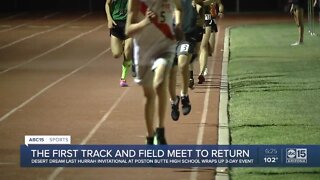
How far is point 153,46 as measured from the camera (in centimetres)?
761

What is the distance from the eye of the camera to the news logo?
7113mm

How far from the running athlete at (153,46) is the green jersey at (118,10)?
6.05 metres

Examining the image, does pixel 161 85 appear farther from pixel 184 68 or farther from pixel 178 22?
pixel 184 68

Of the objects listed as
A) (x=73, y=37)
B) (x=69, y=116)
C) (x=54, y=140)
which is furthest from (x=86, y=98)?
(x=73, y=37)

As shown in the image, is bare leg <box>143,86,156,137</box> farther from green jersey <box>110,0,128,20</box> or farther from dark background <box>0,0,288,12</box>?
dark background <box>0,0,288,12</box>

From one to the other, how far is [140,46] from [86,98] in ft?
19.7

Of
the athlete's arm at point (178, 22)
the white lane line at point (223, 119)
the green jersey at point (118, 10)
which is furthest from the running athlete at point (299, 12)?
the athlete's arm at point (178, 22)

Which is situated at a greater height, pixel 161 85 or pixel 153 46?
pixel 153 46

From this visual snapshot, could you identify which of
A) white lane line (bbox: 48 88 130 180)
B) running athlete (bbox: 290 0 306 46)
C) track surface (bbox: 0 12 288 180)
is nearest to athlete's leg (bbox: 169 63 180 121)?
track surface (bbox: 0 12 288 180)

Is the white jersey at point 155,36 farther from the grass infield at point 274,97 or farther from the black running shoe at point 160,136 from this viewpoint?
the grass infield at point 274,97

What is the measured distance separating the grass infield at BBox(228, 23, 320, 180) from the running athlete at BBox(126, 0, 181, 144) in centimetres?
99

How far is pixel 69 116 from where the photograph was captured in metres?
11.4

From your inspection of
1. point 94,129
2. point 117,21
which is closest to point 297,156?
point 94,129

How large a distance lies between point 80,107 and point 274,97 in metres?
3.11
